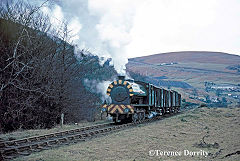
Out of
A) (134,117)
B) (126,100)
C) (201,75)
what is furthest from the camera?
(201,75)

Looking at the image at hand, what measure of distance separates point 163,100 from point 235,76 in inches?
3569

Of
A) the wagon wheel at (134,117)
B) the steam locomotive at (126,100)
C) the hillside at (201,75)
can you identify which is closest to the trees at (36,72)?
the steam locomotive at (126,100)

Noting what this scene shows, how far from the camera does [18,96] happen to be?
13844 millimetres

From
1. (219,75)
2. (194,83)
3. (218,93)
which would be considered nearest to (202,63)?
(219,75)

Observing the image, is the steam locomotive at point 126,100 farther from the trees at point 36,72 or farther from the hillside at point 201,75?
the hillside at point 201,75

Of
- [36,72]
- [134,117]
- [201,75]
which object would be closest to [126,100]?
[134,117]

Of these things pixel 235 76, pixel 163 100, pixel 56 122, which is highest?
pixel 235 76

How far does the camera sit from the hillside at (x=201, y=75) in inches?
3246

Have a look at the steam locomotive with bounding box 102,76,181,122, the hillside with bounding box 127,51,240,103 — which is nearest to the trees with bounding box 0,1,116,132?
the steam locomotive with bounding box 102,76,181,122

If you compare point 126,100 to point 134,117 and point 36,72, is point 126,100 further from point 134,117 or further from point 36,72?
point 36,72

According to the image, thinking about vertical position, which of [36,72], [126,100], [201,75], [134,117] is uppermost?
[201,75]

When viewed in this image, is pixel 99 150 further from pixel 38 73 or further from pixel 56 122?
pixel 56 122

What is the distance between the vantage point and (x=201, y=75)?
108m

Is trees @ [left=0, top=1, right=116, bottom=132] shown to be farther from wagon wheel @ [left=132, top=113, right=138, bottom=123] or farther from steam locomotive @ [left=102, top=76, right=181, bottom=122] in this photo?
wagon wheel @ [left=132, top=113, right=138, bottom=123]
